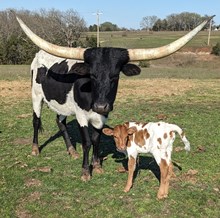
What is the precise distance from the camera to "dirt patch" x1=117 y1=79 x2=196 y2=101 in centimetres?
1570

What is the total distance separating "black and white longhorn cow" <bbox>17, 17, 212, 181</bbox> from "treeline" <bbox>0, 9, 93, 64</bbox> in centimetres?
3344

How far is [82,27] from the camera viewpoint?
2069 inches

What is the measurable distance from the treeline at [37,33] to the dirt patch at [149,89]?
23151 millimetres

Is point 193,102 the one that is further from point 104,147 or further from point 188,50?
point 188,50

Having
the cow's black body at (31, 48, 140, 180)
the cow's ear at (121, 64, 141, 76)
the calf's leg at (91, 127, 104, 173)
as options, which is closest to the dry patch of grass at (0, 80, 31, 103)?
the cow's black body at (31, 48, 140, 180)

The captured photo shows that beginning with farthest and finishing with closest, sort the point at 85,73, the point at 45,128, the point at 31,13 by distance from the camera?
1. the point at 31,13
2. the point at 45,128
3. the point at 85,73

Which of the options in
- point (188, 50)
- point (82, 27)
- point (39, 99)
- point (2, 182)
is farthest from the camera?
point (188, 50)

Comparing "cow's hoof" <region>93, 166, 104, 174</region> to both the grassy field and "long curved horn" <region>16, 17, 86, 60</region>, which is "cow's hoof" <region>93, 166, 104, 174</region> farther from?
"long curved horn" <region>16, 17, 86, 60</region>

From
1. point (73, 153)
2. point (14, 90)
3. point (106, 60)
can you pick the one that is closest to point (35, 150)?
point (73, 153)

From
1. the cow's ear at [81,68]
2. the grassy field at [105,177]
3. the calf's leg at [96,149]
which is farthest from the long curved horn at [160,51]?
the grassy field at [105,177]

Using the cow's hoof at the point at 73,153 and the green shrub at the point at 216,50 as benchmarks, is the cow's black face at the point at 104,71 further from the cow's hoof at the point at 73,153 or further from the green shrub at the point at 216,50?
the green shrub at the point at 216,50

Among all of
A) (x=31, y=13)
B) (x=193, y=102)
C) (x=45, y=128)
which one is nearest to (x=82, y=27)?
(x=31, y=13)

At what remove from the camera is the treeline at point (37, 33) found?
40.3 m

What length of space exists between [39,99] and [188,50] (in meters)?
52.2
